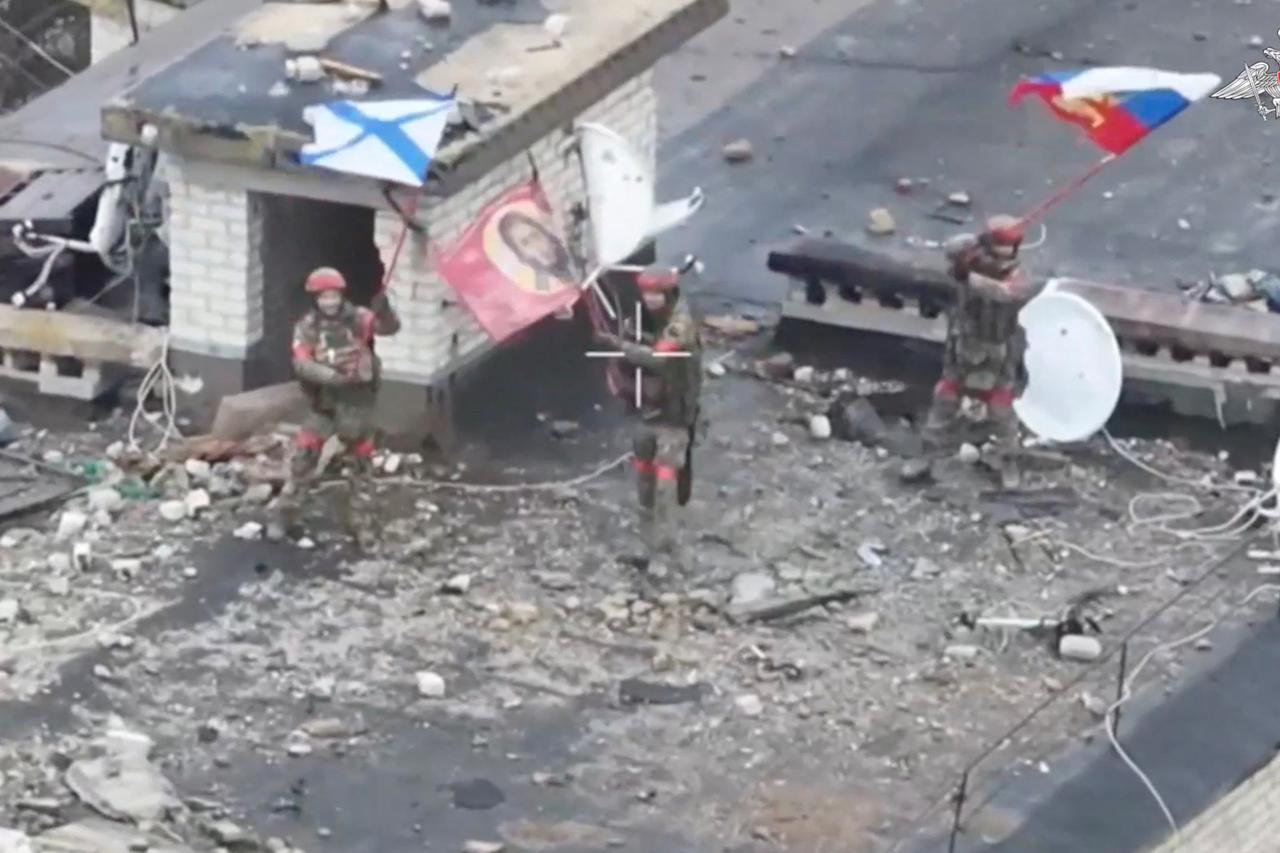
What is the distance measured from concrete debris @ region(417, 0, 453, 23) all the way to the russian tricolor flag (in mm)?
3771

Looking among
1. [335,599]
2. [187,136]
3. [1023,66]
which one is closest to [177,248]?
[187,136]

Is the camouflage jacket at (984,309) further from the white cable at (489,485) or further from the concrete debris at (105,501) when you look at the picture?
the concrete debris at (105,501)

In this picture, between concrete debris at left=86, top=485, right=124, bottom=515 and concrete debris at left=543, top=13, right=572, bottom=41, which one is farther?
concrete debris at left=543, top=13, right=572, bottom=41

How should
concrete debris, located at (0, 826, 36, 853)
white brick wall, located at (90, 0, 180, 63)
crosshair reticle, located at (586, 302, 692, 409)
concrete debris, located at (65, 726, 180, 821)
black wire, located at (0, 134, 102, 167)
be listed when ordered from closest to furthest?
concrete debris, located at (0, 826, 36, 853) → concrete debris, located at (65, 726, 180, 821) → crosshair reticle, located at (586, 302, 692, 409) → black wire, located at (0, 134, 102, 167) → white brick wall, located at (90, 0, 180, 63)

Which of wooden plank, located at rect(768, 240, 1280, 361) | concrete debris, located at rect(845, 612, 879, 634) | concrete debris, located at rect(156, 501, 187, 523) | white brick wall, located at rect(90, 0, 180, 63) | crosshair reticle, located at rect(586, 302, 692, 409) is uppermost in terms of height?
crosshair reticle, located at rect(586, 302, 692, 409)

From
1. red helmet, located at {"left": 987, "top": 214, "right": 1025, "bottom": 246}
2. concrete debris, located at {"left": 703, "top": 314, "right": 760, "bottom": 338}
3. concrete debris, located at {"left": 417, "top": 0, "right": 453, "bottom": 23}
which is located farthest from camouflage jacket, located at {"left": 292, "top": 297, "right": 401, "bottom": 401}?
concrete debris, located at {"left": 703, "top": 314, "right": 760, "bottom": 338}

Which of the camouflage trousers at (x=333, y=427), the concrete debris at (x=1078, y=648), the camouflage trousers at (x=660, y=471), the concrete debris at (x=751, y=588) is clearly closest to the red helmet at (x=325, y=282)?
the camouflage trousers at (x=333, y=427)

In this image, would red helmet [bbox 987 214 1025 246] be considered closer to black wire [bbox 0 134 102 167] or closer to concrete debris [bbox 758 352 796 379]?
concrete debris [bbox 758 352 796 379]

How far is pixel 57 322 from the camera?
73.7ft

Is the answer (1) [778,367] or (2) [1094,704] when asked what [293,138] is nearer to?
(1) [778,367]

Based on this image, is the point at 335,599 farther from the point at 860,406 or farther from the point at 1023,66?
the point at 1023,66

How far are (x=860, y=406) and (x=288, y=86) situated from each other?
13.9ft

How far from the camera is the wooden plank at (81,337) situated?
22.2 meters

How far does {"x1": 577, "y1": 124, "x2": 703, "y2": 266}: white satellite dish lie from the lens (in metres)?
21.8
